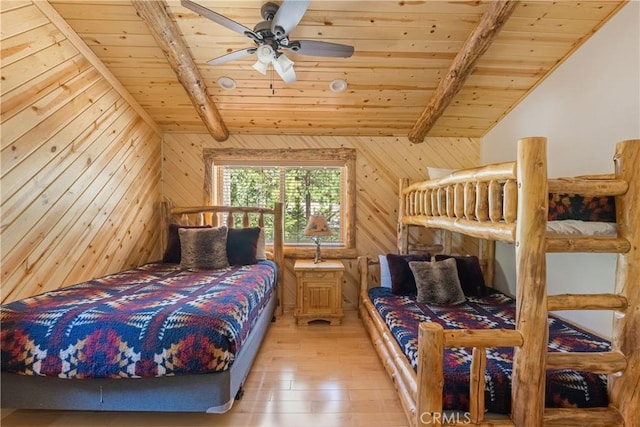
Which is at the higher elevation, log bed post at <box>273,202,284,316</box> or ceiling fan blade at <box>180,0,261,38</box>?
ceiling fan blade at <box>180,0,261,38</box>

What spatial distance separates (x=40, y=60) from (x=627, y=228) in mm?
3584

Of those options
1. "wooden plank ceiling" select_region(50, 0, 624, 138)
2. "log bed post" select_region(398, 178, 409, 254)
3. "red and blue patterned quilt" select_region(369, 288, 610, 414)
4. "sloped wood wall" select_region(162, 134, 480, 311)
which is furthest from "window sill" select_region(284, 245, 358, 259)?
"wooden plank ceiling" select_region(50, 0, 624, 138)

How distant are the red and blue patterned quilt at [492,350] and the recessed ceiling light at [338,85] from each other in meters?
2.03

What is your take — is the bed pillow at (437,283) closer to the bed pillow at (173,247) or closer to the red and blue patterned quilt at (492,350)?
the red and blue patterned quilt at (492,350)

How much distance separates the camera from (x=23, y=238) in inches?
84.8

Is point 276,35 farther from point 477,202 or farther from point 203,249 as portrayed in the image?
point 203,249

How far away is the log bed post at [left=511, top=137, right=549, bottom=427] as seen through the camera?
56.2 inches

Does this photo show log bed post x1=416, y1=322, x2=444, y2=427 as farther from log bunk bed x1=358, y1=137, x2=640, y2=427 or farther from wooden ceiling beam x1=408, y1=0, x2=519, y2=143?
wooden ceiling beam x1=408, y1=0, x2=519, y2=143

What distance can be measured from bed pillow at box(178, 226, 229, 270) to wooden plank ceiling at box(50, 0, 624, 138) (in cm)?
134

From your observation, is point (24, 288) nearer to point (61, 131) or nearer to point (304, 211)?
point (61, 131)

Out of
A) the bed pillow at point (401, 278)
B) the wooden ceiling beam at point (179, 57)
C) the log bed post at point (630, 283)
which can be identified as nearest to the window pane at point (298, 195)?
the wooden ceiling beam at point (179, 57)

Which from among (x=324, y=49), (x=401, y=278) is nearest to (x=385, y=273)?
(x=401, y=278)

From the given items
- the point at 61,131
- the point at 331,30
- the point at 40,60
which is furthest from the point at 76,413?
the point at 331,30

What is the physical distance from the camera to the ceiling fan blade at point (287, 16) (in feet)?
5.62
